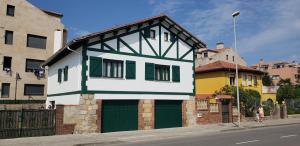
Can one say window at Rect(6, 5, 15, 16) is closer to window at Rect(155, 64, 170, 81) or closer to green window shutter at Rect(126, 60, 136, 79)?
green window shutter at Rect(126, 60, 136, 79)

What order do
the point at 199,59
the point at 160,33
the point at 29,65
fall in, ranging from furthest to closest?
the point at 199,59 < the point at 29,65 < the point at 160,33

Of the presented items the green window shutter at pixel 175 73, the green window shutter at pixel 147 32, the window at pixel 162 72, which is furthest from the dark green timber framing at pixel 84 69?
the green window shutter at pixel 175 73

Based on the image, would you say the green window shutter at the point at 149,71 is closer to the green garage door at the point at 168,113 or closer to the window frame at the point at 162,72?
the window frame at the point at 162,72

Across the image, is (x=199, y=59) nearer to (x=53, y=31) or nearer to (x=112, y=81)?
(x=53, y=31)

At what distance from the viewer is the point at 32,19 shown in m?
38.1

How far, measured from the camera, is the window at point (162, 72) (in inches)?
957

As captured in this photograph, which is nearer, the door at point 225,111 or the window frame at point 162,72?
the window frame at point 162,72

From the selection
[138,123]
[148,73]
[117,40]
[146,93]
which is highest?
[117,40]

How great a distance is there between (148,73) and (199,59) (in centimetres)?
3433

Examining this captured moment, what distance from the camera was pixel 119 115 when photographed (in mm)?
21797

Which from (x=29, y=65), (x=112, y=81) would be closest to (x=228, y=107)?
(x=112, y=81)

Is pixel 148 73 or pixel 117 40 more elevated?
pixel 117 40

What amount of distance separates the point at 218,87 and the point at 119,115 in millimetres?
18810

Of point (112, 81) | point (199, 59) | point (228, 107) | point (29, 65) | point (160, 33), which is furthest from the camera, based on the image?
point (199, 59)
